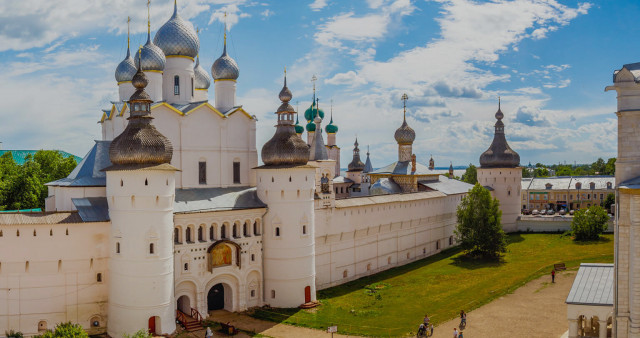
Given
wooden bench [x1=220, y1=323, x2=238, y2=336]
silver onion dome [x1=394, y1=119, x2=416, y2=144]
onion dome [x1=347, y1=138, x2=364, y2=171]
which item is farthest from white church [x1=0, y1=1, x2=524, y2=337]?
onion dome [x1=347, y1=138, x2=364, y2=171]

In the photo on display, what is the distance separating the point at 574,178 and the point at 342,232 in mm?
41998

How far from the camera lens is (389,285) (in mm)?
28234

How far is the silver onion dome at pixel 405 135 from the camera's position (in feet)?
132

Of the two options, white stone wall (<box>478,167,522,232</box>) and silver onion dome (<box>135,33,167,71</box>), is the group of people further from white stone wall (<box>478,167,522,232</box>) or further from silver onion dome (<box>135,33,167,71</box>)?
white stone wall (<box>478,167,522,232</box>)

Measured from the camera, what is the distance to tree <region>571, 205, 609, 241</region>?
38.7 m

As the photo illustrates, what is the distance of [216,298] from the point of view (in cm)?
2455

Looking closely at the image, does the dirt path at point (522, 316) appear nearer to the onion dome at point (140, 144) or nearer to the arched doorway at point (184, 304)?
the arched doorway at point (184, 304)

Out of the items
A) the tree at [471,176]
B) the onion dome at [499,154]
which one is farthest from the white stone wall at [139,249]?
the tree at [471,176]

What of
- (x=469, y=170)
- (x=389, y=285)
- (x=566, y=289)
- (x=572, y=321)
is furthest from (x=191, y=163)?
(x=469, y=170)

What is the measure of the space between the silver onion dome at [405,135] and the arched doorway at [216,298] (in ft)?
66.8

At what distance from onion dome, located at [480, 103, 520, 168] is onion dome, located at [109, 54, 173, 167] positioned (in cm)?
3123

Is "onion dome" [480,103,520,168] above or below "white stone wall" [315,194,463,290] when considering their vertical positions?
above

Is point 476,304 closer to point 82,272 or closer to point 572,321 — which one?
point 572,321

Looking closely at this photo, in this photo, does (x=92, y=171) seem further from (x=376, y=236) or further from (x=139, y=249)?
(x=376, y=236)
